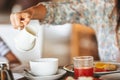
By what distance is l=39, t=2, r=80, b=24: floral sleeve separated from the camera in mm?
1607

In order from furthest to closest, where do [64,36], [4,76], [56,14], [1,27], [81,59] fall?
[64,36]
[1,27]
[56,14]
[81,59]
[4,76]

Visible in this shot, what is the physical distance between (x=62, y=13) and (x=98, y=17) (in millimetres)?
215

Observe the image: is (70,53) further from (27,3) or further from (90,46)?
(27,3)

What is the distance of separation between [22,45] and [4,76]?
0.42ft

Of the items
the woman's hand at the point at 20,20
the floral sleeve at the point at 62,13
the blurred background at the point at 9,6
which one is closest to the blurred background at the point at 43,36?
the blurred background at the point at 9,6

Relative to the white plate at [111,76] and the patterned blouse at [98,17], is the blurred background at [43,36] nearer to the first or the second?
the patterned blouse at [98,17]

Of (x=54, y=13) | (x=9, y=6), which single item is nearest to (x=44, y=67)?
(x=54, y=13)

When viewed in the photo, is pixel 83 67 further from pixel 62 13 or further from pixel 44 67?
pixel 62 13

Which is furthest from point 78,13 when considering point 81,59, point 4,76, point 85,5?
point 4,76

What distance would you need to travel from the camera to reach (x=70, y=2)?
170cm

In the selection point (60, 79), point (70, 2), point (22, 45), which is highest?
point (70, 2)

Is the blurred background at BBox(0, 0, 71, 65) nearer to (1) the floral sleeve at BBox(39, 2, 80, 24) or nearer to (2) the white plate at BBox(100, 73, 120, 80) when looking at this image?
(1) the floral sleeve at BBox(39, 2, 80, 24)

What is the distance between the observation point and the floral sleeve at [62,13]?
1.61 m

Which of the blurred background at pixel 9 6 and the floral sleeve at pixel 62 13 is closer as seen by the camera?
the floral sleeve at pixel 62 13
